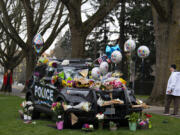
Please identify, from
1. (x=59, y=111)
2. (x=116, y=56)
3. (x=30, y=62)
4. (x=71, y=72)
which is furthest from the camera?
(x=30, y=62)

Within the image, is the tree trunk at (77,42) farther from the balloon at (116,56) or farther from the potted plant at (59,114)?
the potted plant at (59,114)

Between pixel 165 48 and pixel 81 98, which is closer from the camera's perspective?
pixel 81 98

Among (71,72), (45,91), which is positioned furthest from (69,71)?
(45,91)

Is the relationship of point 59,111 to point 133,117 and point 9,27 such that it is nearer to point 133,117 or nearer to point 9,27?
point 133,117

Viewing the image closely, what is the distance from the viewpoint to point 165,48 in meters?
14.3

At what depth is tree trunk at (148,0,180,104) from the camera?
13656 millimetres

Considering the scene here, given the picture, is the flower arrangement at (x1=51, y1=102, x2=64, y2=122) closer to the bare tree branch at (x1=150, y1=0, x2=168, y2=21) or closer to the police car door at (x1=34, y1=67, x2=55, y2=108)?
the police car door at (x1=34, y1=67, x2=55, y2=108)

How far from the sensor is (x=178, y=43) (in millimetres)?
13617

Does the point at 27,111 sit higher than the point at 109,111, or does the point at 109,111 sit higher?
the point at 109,111

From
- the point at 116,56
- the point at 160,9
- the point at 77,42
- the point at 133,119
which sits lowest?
the point at 133,119

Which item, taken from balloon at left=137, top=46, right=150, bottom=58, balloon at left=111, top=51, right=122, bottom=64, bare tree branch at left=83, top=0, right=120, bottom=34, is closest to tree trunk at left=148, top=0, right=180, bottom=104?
bare tree branch at left=83, top=0, right=120, bottom=34

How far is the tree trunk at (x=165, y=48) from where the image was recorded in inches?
538

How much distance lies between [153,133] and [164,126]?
1277mm

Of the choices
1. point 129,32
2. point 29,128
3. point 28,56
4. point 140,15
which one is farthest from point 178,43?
point 129,32
